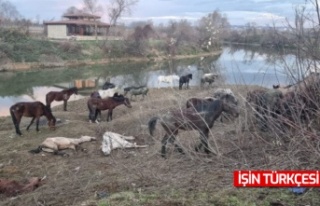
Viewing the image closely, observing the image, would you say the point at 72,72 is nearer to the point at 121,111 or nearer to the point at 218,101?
the point at 121,111

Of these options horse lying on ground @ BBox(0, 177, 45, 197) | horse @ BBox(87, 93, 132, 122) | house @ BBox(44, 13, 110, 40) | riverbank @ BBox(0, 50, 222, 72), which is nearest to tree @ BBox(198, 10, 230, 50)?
riverbank @ BBox(0, 50, 222, 72)

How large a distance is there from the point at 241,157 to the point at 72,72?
33.1m

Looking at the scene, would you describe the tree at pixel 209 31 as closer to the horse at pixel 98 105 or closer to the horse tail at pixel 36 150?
the horse at pixel 98 105

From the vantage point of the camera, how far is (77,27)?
56.3m

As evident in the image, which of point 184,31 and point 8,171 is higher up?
point 184,31

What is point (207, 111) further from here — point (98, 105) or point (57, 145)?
point (98, 105)

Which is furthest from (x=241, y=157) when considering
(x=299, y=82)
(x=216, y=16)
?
(x=216, y=16)

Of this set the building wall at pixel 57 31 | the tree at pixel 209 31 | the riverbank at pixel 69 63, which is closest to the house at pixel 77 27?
the building wall at pixel 57 31

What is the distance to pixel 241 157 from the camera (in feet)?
16.0

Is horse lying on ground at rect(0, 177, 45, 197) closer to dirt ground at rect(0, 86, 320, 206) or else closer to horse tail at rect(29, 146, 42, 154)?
dirt ground at rect(0, 86, 320, 206)

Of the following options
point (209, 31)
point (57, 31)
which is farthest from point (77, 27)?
point (209, 31)

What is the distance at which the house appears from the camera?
54.3 metres

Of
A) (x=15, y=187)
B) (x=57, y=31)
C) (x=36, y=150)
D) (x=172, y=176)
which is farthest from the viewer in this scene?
(x=57, y=31)

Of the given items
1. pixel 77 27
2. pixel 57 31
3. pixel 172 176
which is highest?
pixel 77 27
